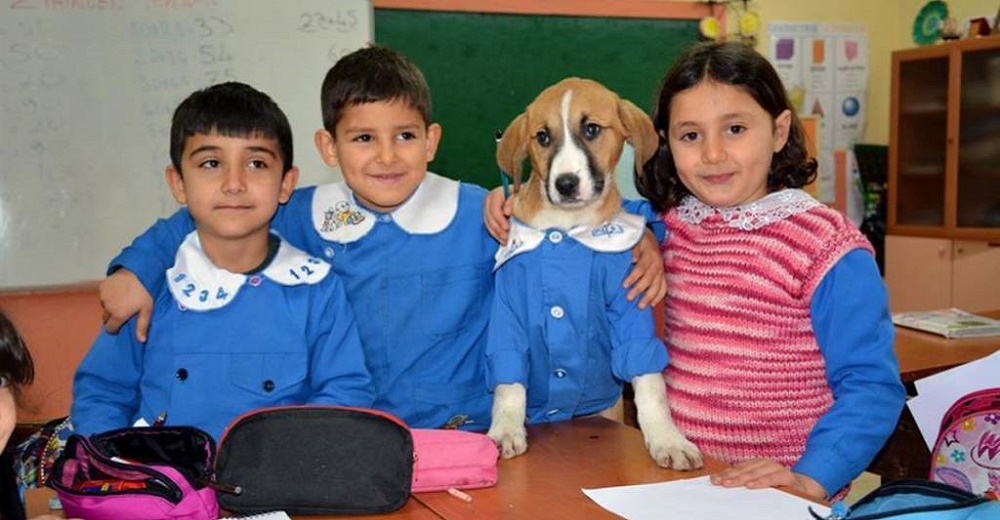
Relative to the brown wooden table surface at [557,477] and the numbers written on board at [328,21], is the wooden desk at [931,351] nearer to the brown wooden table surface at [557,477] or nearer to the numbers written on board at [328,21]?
the brown wooden table surface at [557,477]

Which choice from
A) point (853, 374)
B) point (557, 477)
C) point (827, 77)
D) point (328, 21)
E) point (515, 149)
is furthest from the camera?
point (827, 77)

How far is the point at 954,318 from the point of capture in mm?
3363

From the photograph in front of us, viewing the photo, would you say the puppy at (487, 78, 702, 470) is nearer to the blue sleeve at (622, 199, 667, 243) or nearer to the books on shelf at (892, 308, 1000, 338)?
the blue sleeve at (622, 199, 667, 243)

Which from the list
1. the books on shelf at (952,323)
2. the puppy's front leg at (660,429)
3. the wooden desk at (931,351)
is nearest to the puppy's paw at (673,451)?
the puppy's front leg at (660,429)

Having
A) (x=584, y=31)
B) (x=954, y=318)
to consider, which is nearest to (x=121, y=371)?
(x=954, y=318)

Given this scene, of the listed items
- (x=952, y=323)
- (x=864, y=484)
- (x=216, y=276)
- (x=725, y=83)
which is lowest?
(x=864, y=484)

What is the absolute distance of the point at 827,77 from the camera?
19.9 feet

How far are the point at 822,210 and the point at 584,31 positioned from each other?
3.38 meters

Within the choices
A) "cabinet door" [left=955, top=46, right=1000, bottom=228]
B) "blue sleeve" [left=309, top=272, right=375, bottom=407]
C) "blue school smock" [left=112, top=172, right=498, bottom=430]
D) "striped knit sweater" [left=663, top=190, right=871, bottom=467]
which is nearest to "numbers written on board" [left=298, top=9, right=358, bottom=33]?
"blue school smock" [left=112, top=172, right=498, bottom=430]

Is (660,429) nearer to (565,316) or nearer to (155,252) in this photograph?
(565,316)

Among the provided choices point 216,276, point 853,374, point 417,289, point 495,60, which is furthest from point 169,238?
point 495,60

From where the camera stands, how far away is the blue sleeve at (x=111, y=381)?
1.87 meters

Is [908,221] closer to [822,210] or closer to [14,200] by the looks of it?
[822,210]

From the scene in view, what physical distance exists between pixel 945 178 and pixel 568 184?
14.8 ft
